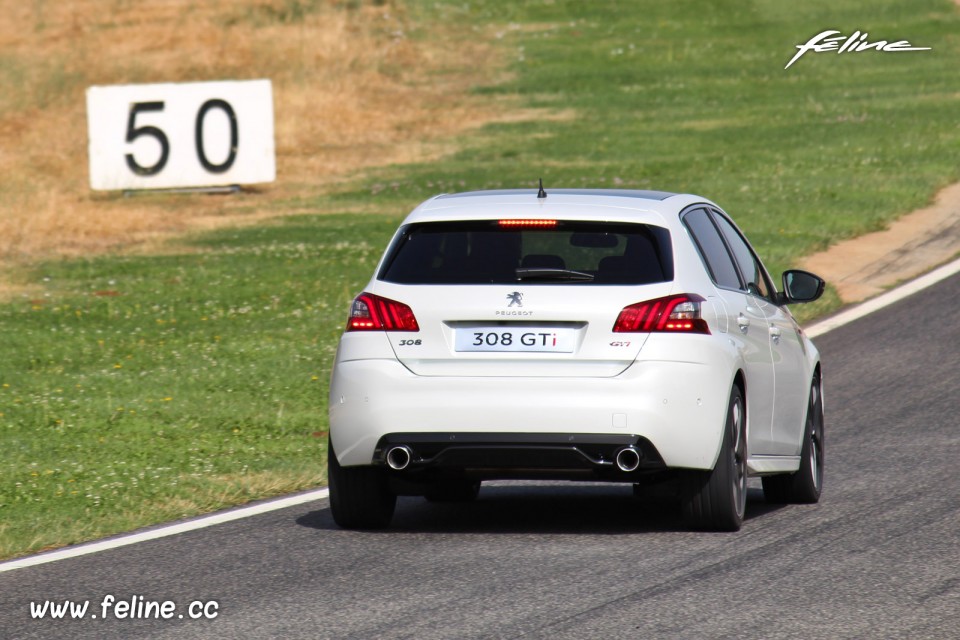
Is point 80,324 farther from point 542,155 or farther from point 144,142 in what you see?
point 542,155

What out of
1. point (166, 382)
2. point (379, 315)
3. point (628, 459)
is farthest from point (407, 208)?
point (628, 459)

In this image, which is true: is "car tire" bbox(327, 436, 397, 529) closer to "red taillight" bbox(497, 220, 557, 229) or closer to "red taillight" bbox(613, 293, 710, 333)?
"red taillight" bbox(497, 220, 557, 229)

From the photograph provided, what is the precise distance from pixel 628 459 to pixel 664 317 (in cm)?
69

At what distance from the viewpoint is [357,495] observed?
30.4 feet

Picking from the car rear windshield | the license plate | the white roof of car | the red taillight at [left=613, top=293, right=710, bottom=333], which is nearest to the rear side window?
the white roof of car

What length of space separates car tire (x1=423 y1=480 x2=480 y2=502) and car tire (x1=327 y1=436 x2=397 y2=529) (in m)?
0.93

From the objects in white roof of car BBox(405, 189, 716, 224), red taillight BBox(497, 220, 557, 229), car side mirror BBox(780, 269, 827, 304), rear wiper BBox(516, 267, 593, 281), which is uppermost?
white roof of car BBox(405, 189, 716, 224)

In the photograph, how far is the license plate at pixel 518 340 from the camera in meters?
8.68

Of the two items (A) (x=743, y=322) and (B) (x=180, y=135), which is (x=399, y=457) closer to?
(A) (x=743, y=322)

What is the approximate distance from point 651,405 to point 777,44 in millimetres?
39440

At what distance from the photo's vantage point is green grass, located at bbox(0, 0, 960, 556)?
11.9m

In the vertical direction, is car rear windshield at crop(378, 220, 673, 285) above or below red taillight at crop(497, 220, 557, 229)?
below

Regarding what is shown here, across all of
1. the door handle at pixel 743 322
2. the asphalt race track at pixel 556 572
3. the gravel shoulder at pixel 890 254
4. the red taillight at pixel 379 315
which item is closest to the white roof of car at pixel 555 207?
the red taillight at pixel 379 315

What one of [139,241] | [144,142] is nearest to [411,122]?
[144,142]
